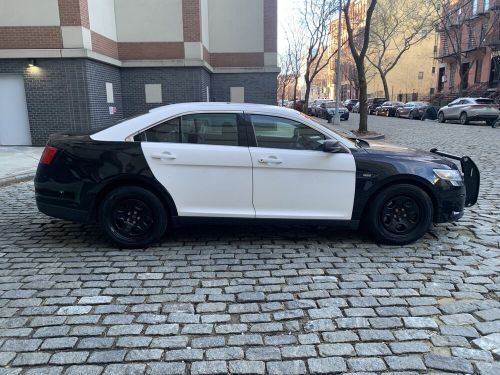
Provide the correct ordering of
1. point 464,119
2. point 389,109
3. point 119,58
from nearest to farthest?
point 119,58, point 464,119, point 389,109

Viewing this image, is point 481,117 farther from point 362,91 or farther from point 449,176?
point 449,176

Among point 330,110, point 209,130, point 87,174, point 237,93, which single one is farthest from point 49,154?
point 330,110

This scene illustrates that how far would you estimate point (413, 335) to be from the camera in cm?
316

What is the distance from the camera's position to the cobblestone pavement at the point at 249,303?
2873 millimetres

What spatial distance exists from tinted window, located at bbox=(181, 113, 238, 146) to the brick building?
19.9ft

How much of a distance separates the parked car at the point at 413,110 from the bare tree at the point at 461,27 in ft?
21.5

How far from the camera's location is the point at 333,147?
4.73 m

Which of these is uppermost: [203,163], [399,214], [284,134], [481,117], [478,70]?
[478,70]

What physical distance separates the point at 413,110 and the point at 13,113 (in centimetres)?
2807

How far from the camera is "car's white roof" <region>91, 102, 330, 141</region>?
480 cm

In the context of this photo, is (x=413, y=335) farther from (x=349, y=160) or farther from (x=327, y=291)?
(x=349, y=160)

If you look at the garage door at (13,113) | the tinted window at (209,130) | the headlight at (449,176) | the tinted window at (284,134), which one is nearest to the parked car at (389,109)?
the garage door at (13,113)

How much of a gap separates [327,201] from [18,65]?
12452 millimetres

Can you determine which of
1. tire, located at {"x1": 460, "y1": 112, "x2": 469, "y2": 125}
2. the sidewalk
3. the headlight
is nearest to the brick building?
the sidewalk
